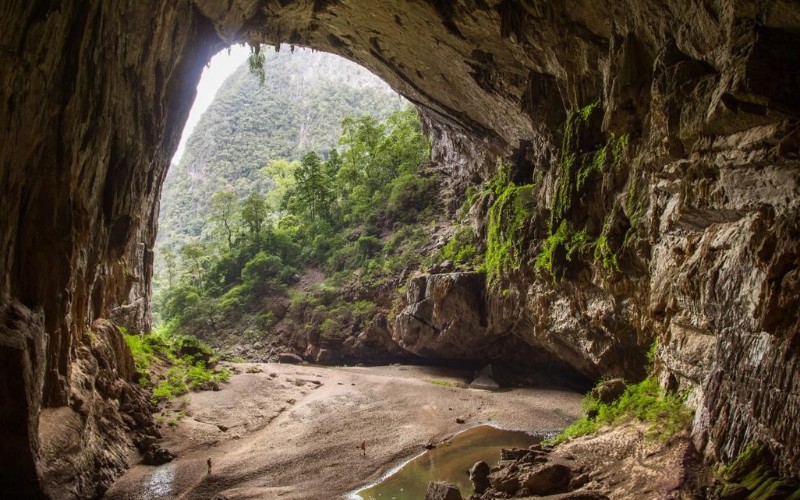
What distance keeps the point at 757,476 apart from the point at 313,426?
13240 millimetres

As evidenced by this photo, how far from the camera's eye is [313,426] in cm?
1748

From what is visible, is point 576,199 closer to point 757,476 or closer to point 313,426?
point 757,476

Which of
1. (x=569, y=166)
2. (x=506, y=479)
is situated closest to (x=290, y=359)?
(x=569, y=166)

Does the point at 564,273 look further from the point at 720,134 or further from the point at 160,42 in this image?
the point at 160,42

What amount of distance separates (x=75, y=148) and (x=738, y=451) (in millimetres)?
14412

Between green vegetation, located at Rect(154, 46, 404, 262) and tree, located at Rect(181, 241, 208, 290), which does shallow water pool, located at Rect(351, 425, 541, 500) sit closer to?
tree, located at Rect(181, 241, 208, 290)

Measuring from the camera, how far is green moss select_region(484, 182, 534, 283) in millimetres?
21047

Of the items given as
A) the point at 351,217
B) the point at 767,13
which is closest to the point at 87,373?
the point at 767,13

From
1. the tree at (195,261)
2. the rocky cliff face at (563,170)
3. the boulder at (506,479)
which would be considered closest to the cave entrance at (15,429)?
the rocky cliff face at (563,170)

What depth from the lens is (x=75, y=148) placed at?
11797 mm

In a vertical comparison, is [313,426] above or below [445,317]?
below

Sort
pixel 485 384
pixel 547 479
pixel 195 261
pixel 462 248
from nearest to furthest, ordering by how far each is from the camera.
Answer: pixel 547 479, pixel 485 384, pixel 462 248, pixel 195 261

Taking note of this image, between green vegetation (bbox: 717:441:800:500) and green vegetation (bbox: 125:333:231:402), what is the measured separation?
16627 mm

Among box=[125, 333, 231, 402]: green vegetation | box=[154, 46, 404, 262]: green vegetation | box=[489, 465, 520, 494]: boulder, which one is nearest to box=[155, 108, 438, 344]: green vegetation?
box=[125, 333, 231, 402]: green vegetation
